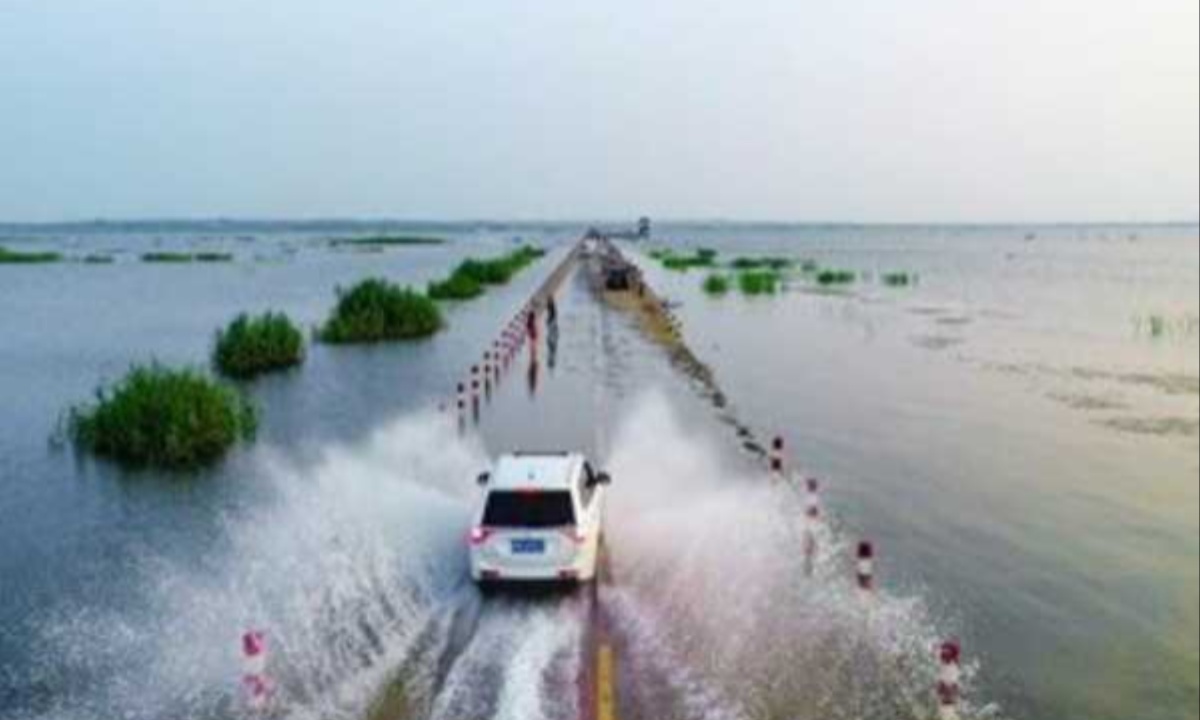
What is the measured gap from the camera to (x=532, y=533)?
17.2 metres

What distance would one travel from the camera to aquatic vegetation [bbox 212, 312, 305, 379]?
46.1m

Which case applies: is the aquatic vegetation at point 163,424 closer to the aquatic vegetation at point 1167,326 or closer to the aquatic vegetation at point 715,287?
the aquatic vegetation at point 1167,326

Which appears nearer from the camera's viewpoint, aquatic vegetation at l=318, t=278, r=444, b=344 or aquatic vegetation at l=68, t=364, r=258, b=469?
aquatic vegetation at l=68, t=364, r=258, b=469

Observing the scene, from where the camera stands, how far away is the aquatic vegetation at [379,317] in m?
→ 55.7

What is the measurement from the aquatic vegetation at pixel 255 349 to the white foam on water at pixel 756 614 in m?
24.2

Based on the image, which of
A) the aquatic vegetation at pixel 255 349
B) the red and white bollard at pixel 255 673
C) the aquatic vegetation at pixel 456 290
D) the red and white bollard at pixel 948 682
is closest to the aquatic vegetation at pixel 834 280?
the aquatic vegetation at pixel 456 290

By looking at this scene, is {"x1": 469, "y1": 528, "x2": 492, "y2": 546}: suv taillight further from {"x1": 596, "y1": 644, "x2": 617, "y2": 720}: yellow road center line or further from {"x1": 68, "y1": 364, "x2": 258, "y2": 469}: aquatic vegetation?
{"x1": 68, "y1": 364, "x2": 258, "y2": 469}: aquatic vegetation

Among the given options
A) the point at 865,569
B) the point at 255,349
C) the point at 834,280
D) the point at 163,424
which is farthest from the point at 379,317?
the point at 834,280

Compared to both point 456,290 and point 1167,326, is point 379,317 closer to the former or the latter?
point 456,290

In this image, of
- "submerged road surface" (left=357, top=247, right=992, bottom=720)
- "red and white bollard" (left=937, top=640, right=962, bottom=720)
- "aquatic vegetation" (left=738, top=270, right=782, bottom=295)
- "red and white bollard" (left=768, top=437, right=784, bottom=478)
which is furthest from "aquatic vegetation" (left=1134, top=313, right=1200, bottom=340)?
"red and white bollard" (left=937, top=640, right=962, bottom=720)

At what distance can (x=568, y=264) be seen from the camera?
116 meters

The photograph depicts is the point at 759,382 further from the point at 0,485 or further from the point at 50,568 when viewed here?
the point at 50,568

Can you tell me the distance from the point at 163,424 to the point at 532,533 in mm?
15256

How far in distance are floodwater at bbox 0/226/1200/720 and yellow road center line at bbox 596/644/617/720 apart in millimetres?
170
